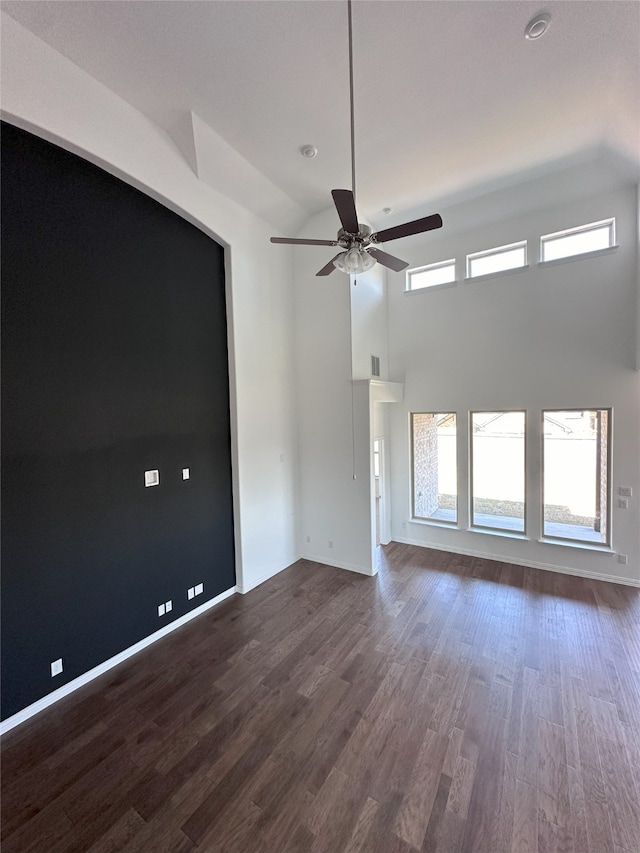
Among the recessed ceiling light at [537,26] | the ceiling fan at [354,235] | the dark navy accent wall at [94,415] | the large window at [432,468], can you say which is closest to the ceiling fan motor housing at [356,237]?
the ceiling fan at [354,235]

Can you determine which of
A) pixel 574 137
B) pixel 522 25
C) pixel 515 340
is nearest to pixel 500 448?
pixel 515 340

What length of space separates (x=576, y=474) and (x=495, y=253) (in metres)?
3.60

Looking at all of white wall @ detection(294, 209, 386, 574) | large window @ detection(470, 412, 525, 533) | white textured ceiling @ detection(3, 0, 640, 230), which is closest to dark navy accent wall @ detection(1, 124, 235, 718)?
white textured ceiling @ detection(3, 0, 640, 230)

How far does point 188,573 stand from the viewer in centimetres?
371

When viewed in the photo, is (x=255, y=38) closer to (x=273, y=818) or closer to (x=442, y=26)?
(x=442, y=26)

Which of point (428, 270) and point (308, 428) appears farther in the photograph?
point (428, 270)

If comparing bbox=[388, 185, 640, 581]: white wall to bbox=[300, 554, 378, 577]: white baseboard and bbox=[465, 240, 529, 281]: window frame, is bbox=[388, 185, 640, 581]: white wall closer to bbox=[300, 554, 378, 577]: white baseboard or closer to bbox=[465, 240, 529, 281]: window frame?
bbox=[465, 240, 529, 281]: window frame

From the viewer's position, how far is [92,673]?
2869 mm

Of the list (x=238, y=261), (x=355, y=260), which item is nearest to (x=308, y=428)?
(x=238, y=261)

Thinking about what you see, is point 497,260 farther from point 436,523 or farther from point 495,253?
point 436,523

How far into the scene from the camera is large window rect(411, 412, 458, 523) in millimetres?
5637

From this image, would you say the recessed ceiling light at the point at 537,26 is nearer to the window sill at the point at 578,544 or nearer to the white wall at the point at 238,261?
the white wall at the point at 238,261

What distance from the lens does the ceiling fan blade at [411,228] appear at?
2.13 metres

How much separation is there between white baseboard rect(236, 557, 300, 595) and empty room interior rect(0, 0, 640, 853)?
2.0 inches
